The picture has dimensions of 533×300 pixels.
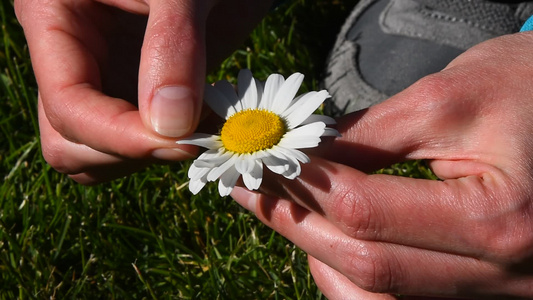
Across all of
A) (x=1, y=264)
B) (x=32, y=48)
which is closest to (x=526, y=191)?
(x=32, y=48)

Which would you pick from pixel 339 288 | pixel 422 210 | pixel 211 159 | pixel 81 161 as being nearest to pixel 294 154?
pixel 211 159

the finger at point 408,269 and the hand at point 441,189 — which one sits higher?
the hand at point 441,189

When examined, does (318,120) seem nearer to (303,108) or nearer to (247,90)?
(303,108)

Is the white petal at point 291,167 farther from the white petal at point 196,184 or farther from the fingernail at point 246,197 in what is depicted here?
the fingernail at point 246,197

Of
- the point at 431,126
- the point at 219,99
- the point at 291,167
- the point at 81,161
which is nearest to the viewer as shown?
the point at 291,167

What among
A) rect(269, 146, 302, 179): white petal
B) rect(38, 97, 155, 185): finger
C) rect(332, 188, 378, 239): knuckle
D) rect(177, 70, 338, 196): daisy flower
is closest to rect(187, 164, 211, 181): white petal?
rect(177, 70, 338, 196): daisy flower

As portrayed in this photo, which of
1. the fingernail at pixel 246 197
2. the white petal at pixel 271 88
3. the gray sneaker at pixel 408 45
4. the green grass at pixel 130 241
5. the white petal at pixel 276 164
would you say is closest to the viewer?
the white petal at pixel 276 164

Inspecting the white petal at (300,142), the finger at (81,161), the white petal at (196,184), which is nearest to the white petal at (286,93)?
the white petal at (300,142)
